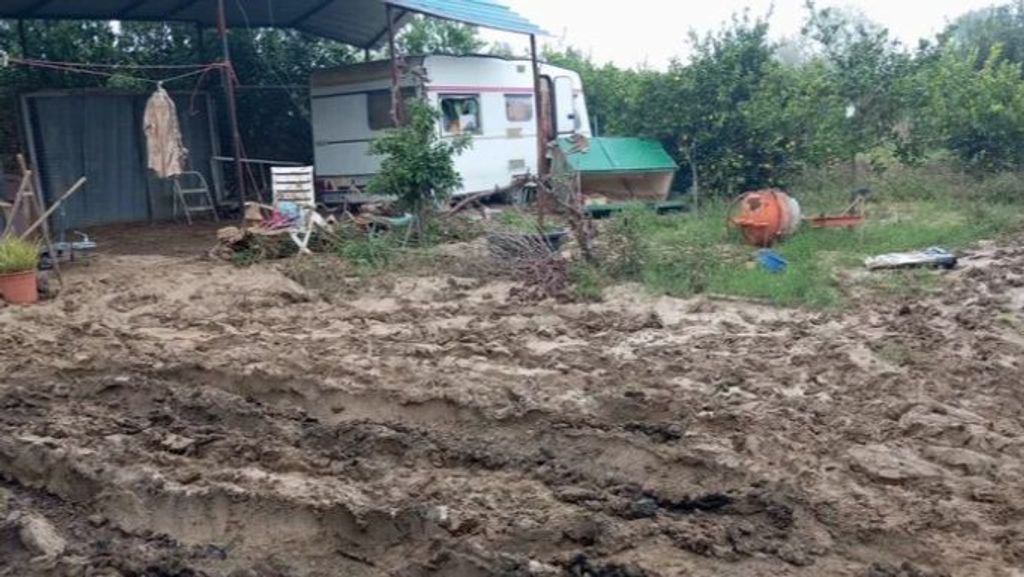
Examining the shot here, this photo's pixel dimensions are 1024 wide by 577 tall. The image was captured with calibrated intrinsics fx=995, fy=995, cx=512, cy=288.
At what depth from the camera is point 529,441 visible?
5.67m

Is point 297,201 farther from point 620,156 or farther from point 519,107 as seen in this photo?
point 620,156

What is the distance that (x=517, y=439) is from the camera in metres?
5.72

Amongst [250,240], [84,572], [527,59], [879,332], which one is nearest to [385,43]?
[527,59]

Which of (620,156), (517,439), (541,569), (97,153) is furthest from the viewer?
(620,156)

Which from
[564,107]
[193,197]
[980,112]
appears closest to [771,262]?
[980,112]

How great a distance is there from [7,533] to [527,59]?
44.0 ft

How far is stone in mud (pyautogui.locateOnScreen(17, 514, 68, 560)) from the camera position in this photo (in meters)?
4.41

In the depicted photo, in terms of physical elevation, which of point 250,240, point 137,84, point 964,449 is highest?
point 137,84

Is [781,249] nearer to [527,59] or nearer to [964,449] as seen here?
[964,449]

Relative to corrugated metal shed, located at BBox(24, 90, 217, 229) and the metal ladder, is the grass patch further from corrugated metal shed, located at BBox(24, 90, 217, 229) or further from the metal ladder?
corrugated metal shed, located at BBox(24, 90, 217, 229)

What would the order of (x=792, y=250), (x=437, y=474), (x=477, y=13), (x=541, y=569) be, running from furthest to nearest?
(x=477, y=13), (x=792, y=250), (x=437, y=474), (x=541, y=569)

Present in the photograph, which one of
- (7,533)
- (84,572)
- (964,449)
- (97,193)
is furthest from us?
(97,193)

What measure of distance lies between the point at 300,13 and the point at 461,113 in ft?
12.1

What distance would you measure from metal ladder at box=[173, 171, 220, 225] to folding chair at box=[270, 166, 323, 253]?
3626 millimetres
